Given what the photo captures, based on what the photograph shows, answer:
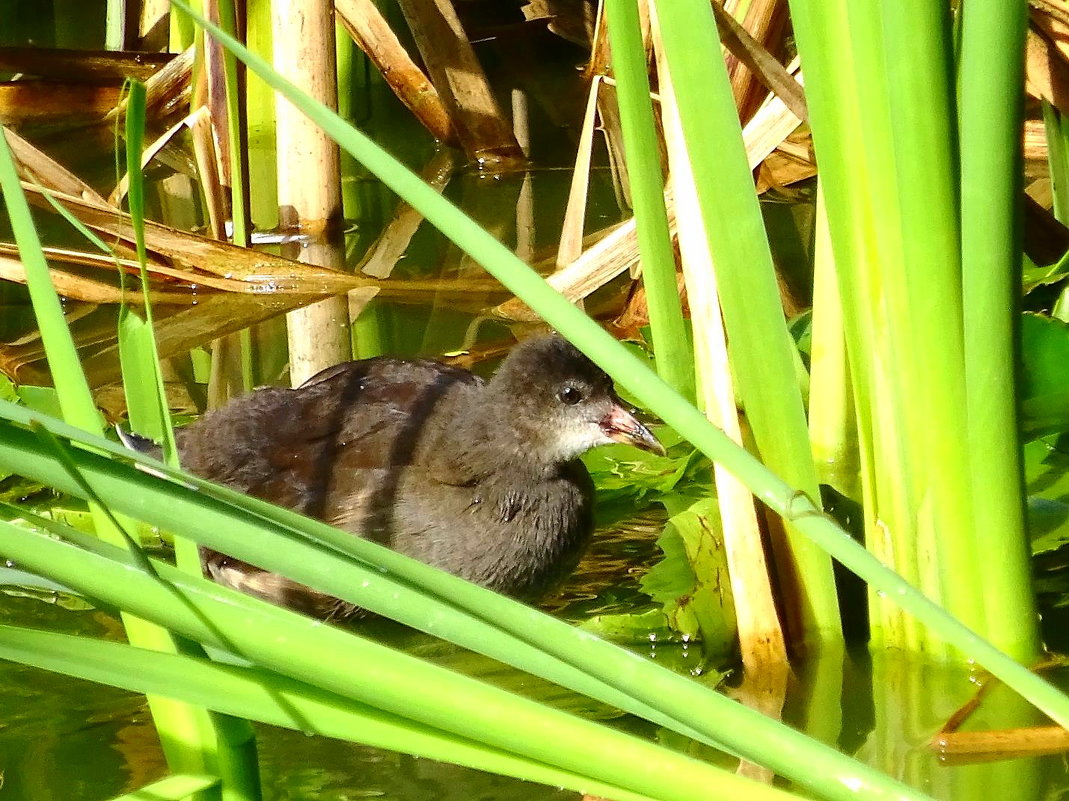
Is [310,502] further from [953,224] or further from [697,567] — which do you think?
[953,224]

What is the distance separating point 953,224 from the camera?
191 centimetres

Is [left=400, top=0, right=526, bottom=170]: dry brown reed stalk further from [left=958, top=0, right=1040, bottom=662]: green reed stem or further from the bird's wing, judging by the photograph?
[left=958, top=0, right=1040, bottom=662]: green reed stem

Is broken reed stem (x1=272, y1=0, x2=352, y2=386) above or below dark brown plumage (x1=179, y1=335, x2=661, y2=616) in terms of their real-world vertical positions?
above

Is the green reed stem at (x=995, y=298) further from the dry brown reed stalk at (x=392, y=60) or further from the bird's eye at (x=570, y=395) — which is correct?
the dry brown reed stalk at (x=392, y=60)

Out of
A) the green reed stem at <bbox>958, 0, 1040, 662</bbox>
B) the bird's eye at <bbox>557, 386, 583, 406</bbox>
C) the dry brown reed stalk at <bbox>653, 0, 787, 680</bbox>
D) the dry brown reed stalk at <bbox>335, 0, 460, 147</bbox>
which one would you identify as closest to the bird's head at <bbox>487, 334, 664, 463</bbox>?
the bird's eye at <bbox>557, 386, 583, 406</bbox>

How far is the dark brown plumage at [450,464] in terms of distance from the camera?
313cm

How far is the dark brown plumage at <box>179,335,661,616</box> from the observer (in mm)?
3135

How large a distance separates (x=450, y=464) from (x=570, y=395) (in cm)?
34

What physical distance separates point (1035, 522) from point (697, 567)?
67 cm

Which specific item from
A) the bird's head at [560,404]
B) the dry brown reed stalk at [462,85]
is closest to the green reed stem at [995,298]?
the bird's head at [560,404]

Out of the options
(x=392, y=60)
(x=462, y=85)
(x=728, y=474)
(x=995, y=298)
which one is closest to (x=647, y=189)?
(x=728, y=474)

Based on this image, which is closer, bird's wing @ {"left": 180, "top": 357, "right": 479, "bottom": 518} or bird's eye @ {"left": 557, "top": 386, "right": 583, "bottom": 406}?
bird's eye @ {"left": 557, "top": 386, "right": 583, "bottom": 406}

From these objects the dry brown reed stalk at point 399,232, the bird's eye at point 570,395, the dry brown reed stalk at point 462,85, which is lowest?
the bird's eye at point 570,395

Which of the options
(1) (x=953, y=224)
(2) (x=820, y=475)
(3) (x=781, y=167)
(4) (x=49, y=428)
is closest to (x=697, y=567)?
(2) (x=820, y=475)
